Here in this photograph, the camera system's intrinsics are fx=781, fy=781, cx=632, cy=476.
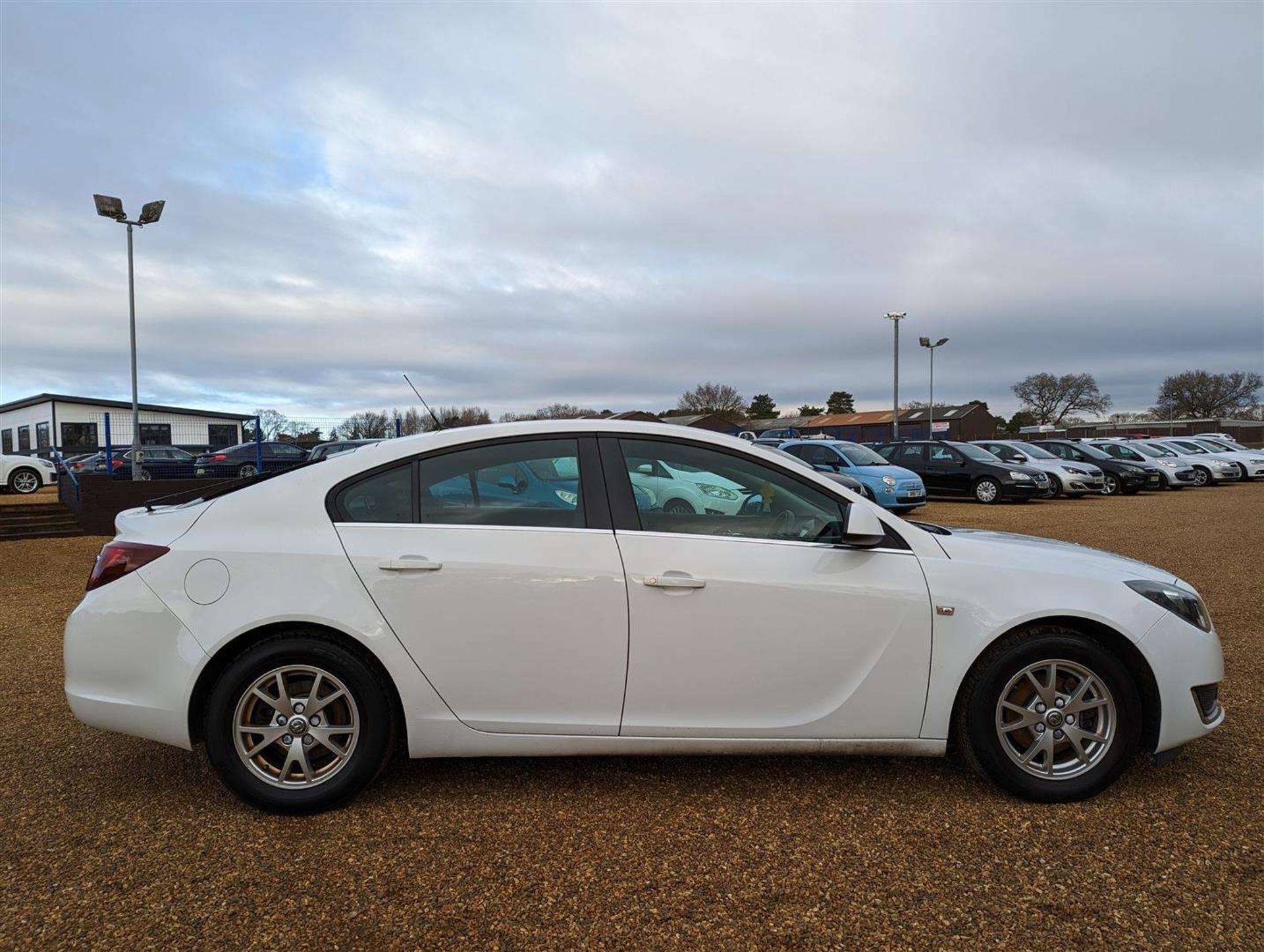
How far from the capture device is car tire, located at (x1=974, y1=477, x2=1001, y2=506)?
1861 cm

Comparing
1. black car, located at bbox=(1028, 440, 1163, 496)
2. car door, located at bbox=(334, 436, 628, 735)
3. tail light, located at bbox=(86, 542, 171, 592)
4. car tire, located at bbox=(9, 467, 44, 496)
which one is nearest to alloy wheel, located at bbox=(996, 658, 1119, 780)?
car door, located at bbox=(334, 436, 628, 735)

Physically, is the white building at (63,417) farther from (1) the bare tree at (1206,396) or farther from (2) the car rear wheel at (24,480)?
(1) the bare tree at (1206,396)

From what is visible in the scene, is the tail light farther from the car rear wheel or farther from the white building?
the white building

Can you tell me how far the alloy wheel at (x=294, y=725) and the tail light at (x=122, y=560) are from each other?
64cm

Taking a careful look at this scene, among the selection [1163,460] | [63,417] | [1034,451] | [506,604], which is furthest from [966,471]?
[63,417]

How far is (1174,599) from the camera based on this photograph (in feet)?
10.2

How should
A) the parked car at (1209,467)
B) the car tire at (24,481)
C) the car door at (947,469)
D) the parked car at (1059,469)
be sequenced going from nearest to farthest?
1. the car door at (947,469)
2. the car tire at (24,481)
3. the parked car at (1059,469)
4. the parked car at (1209,467)

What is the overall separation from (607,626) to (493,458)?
0.84 metres

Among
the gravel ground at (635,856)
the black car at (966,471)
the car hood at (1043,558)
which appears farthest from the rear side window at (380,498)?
the black car at (966,471)

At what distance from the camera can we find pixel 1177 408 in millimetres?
80438

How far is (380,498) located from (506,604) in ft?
2.20

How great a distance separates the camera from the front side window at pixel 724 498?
3105mm

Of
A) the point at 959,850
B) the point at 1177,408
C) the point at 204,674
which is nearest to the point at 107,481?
the point at 204,674

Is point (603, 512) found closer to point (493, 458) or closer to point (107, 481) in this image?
point (493, 458)
